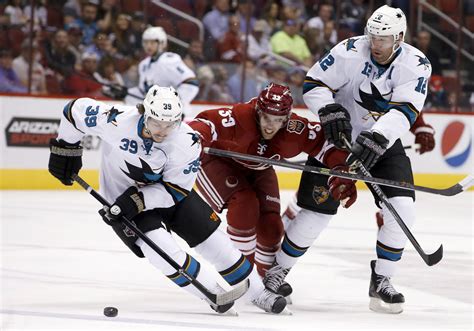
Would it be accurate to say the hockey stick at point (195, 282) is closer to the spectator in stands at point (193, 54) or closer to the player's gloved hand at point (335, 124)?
the player's gloved hand at point (335, 124)

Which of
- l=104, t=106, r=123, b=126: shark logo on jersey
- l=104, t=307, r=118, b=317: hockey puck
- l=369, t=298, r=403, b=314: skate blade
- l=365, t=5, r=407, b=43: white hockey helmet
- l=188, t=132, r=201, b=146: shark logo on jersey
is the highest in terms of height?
l=365, t=5, r=407, b=43: white hockey helmet

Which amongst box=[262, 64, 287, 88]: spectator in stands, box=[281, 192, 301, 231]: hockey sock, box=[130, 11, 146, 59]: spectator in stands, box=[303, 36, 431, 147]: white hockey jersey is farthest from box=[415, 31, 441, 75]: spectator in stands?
box=[303, 36, 431, 147]: white hockey jersey

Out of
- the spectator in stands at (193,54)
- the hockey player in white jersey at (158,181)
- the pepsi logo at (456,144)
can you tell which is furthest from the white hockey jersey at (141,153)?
the pepsi logo at (456,144)

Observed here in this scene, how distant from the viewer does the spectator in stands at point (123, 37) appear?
8.94 meters

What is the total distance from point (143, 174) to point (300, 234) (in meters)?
0.82

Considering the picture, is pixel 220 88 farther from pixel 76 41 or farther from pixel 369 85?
pixel 369 85

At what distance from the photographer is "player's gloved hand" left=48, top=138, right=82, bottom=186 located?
413 centimetres

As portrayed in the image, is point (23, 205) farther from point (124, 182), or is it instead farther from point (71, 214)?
point (124, 182)

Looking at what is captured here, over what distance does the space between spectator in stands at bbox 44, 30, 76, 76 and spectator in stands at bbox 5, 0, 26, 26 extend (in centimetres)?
30

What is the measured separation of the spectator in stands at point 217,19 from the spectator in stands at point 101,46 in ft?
2.89

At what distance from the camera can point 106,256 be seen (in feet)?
18.1

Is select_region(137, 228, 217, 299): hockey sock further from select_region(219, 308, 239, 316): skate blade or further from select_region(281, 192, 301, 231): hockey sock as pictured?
select_region(281, 192, 301, 231): hockey sock

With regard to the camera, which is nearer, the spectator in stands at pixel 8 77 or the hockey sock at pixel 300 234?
the hockey sock at pixel 300 234

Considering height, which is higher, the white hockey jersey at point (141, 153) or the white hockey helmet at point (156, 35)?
the white hockey jersey at point (141, 153)
